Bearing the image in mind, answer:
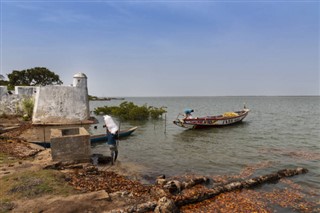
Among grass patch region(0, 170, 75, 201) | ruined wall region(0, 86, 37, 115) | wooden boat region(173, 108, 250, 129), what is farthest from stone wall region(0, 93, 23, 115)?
grass patch region(0, 170, 75, 201)

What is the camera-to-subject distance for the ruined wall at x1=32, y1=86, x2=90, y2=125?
91.2 feet

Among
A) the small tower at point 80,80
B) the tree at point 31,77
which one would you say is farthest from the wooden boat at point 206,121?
the tree at point 31,77

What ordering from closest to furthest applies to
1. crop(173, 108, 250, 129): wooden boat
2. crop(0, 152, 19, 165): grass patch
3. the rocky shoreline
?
the rocky shoreline < crop(0, 152, 19, 165): grass patch < crop(173, 108, 250, 129): wooden boat

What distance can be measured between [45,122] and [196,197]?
24310mm

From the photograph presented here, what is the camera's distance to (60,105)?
28.5m

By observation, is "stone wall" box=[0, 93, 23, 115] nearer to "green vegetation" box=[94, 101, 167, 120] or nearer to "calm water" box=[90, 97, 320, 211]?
"green vegetation" box=[94, 101, 167, 120]

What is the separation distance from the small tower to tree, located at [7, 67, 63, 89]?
4035 cm

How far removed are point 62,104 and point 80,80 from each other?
3.65 metres

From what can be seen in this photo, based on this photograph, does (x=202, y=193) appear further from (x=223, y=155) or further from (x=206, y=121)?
(x=206, y=121)

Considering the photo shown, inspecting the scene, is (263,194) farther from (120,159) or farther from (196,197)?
(120,159)

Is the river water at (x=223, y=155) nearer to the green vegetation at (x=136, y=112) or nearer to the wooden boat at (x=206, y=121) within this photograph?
the wooden boat at (x=206, y=121)

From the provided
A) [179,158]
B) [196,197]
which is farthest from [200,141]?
[196,197]

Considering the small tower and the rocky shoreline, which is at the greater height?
the small tower

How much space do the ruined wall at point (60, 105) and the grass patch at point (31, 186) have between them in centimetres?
2068
